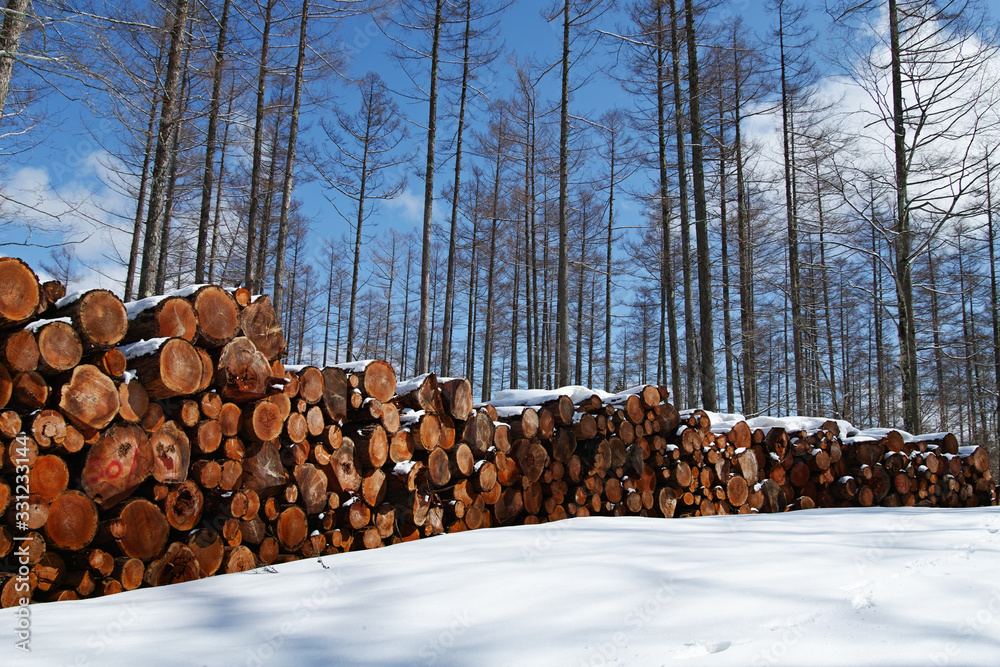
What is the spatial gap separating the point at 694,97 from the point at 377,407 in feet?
28.5

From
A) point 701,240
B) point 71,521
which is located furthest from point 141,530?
point 701,240

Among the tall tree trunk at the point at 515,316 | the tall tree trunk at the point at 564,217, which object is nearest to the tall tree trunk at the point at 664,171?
the tall tree trunk at the point at 564,217

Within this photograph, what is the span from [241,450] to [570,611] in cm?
252

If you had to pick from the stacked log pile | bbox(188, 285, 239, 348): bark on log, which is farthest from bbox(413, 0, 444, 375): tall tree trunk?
bbox(188, 285, 239, 348): bark on log

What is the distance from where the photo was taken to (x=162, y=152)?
8.43m

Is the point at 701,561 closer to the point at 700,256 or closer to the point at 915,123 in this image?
the point at 700,256

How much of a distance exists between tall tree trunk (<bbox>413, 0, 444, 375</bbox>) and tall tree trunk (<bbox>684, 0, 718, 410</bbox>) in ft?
17.9

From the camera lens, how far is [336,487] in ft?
14.2

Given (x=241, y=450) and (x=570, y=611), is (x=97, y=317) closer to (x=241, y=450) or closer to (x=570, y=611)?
(x=241, y=450)

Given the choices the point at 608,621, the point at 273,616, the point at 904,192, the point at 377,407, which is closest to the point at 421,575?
the point at 273,616

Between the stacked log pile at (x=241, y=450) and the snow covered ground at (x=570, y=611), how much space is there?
13.8 inches

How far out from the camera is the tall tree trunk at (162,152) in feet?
25.2

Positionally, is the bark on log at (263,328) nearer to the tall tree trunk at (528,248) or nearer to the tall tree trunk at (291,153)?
the tall tree trunk at (291,153)

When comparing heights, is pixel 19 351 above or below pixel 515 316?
below
